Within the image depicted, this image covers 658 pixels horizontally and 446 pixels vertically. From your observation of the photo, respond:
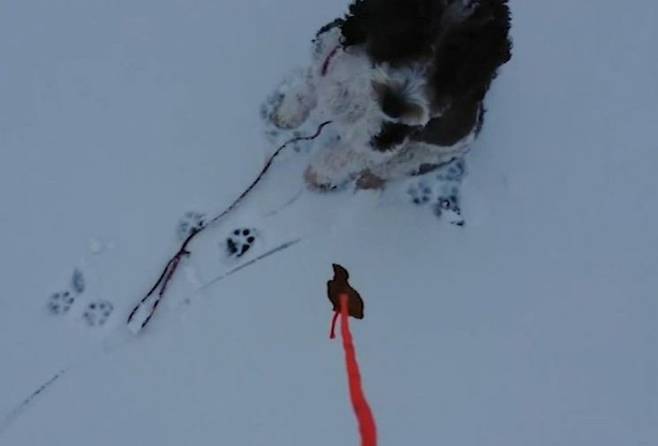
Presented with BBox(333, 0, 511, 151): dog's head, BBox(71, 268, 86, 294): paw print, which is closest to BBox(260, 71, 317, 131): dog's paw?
BBox(333, 0, 511, 151): dog's head

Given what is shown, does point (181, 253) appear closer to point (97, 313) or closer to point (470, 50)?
point (97, 313)

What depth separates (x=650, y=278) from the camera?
7.45 feet

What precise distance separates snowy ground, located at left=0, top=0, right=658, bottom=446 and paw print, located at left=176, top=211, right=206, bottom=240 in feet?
0.10

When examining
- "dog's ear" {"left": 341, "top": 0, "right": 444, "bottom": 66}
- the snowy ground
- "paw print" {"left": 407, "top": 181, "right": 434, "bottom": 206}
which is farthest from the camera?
"paw print" {"left": 407, "top": 181, "right": 434, "bottom": 206}

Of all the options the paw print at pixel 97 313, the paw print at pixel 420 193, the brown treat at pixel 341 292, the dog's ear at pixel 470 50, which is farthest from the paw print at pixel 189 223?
the dog's ear at pixel 470 50

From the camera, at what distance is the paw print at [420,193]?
7.37ft

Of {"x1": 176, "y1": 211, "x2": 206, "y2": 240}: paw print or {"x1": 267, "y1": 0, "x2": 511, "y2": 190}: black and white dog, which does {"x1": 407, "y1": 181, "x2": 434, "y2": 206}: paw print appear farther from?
{"x1": 176, "y1": 211, "x2": 206, "y2": 240}: paw print

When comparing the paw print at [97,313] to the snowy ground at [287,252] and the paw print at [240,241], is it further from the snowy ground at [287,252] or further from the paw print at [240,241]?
the paw print at [240,241]

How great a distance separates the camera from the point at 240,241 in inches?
87.0

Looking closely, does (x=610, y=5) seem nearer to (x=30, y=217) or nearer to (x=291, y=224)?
(x=291, y=224)

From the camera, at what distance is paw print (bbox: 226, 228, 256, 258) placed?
7.22 feet

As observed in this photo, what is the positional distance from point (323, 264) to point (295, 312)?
16 cm

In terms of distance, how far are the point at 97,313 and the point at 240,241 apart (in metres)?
0.45

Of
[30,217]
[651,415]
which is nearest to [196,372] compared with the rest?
[30,217]
